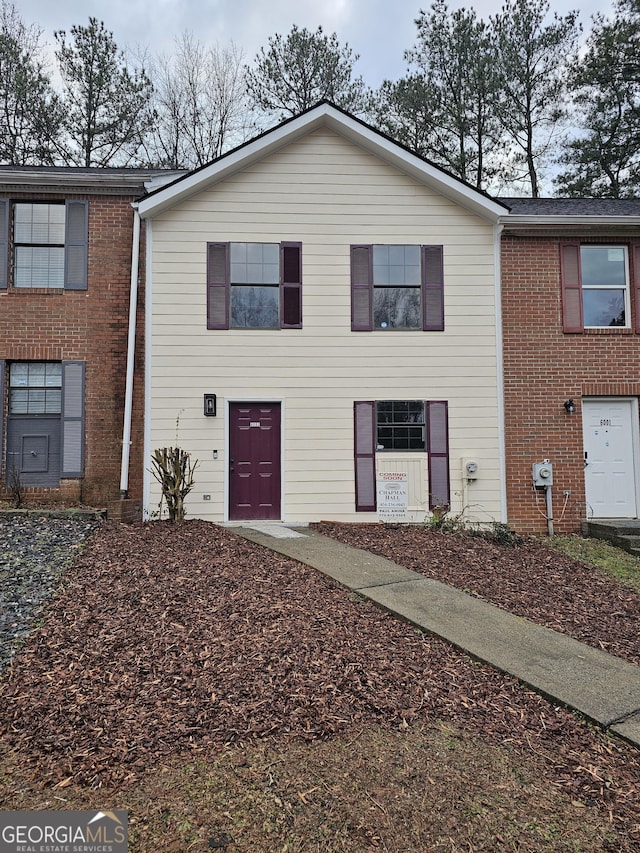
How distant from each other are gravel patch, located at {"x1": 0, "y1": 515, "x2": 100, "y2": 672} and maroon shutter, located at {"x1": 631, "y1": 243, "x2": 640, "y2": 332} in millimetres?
9319

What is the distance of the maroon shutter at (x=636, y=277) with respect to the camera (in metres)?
9.28

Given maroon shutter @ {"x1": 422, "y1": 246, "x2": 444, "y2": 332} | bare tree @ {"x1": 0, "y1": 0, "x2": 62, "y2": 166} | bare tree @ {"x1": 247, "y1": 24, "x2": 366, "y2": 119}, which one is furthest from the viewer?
bare tree @ {"x1": 247, "y1": 24, "x2": 366, "y2": 119}

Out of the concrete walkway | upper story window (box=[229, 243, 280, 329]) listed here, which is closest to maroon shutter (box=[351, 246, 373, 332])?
upper story window (box=[229, 243, 280, 329])

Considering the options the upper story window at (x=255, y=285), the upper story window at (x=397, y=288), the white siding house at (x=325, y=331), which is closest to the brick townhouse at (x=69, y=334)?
the white siding house at (x=325, y=331)

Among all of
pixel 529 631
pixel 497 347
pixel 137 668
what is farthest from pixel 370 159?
pixel 137 668

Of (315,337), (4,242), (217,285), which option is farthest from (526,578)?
(4,242)

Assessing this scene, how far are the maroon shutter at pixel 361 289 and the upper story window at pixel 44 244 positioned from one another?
174 inches

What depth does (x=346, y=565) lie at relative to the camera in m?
5.89

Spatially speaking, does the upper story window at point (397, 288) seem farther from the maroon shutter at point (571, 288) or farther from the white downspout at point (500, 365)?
the maroon shutter at point (571, 288)

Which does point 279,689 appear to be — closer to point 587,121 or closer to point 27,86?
point 27,86

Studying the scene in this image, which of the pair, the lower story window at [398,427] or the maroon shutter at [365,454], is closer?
the maroon shutter at [365,454]

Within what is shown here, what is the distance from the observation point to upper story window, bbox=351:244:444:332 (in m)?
9.08

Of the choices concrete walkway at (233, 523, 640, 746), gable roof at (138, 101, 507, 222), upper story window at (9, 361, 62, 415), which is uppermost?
gable roof at (138, 101, 507, 222)

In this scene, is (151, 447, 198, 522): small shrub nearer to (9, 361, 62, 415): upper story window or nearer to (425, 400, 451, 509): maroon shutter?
(9, 361, 62, 415): upper story window
